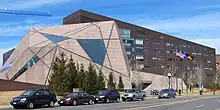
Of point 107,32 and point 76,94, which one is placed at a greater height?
point 107,32

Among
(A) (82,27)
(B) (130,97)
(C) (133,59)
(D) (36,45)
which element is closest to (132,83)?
(A) (82,27)

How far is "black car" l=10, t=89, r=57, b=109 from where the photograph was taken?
31.3 m

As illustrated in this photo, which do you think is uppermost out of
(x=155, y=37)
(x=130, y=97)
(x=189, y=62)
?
(x=155, y=37)

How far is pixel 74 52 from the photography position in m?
95.2

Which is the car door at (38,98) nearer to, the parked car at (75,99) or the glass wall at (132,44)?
the parked car at (75,99)

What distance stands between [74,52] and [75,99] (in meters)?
57.4

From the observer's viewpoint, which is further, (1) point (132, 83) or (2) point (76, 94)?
(1) point (132, 83)

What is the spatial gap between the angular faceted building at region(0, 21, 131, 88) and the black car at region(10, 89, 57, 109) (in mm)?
55584

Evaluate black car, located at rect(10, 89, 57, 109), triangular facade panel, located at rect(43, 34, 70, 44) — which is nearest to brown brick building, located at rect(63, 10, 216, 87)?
triangular facade panel, located at rect(43, 34, 70, 44)

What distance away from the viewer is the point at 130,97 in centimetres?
4953

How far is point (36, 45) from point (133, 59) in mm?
48557

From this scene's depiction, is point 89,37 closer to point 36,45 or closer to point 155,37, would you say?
point 36,45

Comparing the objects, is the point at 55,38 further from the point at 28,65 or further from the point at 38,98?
the point at 38,98

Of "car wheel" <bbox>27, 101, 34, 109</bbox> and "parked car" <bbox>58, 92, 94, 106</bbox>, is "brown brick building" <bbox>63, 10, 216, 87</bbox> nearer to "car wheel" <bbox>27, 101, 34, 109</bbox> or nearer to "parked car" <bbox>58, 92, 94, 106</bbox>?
"parked car" <bbox>58, 92, 94, 106</bbox>
